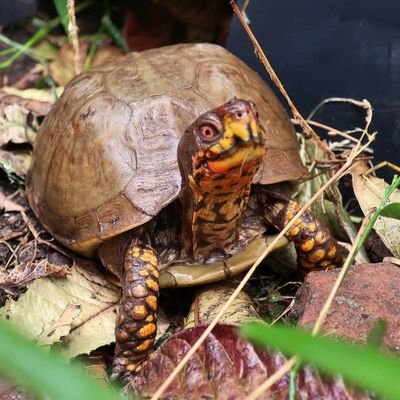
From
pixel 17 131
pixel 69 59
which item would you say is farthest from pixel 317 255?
pixel 69 59

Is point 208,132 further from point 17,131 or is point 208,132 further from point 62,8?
point 62,8

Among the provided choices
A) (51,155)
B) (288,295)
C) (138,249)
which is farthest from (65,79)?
(288,295)

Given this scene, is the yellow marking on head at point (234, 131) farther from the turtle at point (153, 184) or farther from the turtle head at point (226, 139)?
the turtle at point (153, 184)

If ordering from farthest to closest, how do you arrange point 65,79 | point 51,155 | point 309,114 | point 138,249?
point 65,79 < point 309,114 < point 51,155 < point 138,249

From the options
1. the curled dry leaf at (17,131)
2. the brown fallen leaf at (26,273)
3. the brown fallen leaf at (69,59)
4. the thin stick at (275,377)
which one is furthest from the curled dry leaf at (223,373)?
the brown fallen leaf at (69,59)

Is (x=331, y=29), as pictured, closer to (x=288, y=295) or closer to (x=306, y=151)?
(x=306, y=151)
